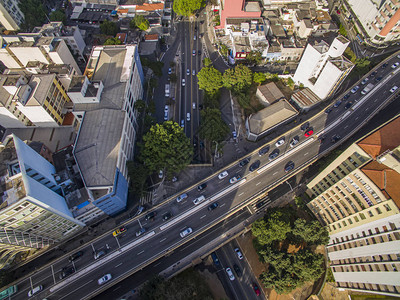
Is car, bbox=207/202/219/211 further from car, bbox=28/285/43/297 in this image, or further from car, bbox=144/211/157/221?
car, bbox=28/285/43/297

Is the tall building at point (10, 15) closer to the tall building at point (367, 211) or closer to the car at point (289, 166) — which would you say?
the car at point (289, 166)

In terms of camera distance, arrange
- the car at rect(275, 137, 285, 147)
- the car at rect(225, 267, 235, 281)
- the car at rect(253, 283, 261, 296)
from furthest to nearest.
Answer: the car at rect(275, 137, 285, 147) < the car at rect(225, 267, 235, 281) < the car at rect(253, 283, 261, 296)

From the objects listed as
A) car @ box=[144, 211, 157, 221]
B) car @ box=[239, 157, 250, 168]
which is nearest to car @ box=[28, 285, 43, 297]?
car @ box=[144, 211, 157, 221]

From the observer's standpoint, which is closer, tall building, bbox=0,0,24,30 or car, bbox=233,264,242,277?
A: car, bbox=233,264,242,277

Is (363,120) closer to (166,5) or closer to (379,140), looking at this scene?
(379,140)

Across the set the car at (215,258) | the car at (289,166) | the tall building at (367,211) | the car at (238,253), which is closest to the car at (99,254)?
the car at (215,258)
